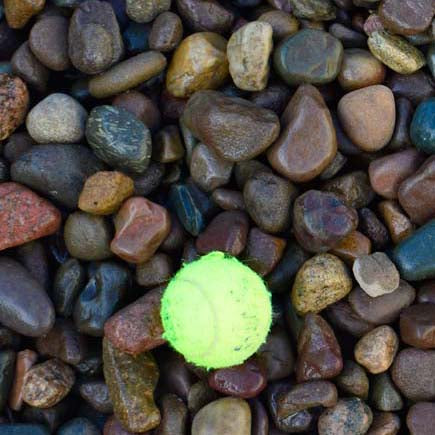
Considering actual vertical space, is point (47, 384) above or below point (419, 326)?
below

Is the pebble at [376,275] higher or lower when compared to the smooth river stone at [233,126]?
lower

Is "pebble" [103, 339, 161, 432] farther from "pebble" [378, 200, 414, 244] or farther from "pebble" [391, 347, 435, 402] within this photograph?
"pebble" [378, 200, 414, 244]

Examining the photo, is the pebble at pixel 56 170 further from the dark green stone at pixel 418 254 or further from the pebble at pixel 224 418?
the dark green stone at pixel 418 254

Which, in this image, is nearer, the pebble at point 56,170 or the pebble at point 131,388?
the pebble at point 131,388

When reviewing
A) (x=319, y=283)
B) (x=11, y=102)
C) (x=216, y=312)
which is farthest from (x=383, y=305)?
(x=11, y=102)

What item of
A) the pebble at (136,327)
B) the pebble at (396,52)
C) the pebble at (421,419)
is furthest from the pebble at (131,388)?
the pebble at (396,52)

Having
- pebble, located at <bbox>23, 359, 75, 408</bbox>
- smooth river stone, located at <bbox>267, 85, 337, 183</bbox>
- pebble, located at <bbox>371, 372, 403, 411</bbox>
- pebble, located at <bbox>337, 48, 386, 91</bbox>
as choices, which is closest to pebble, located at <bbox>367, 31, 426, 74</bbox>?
pebble, located at <bbox>337, 48, 386, 91</bbox>

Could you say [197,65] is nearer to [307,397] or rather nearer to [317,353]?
[317,353]
